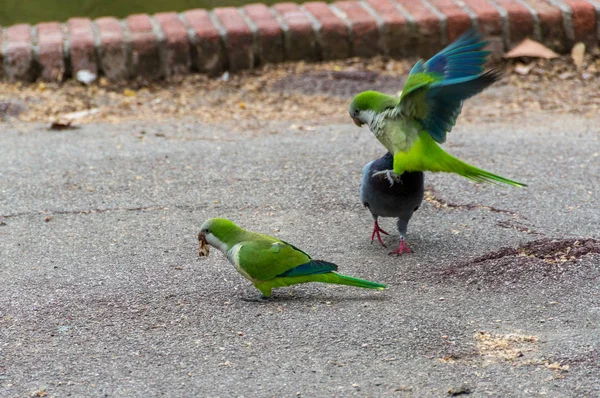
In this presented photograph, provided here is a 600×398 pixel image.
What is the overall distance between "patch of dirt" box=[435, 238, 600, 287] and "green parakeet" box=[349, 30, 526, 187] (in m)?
0.33

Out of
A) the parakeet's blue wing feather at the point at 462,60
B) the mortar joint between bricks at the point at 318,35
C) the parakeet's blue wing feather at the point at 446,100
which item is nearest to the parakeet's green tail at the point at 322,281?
the parakeet's blue wing feather at the point at 446,100

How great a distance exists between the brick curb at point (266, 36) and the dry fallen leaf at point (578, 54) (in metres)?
0.07

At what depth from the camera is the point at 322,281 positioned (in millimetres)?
3117

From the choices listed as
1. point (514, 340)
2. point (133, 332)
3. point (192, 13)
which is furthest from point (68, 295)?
point (192, 13)

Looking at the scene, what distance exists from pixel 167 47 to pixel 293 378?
3.45 m

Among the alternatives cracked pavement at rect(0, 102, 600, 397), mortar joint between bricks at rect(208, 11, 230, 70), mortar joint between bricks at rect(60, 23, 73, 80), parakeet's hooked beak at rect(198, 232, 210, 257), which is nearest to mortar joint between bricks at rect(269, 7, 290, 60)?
mortar joint between bricks at rect(208, 11, 230, 70)

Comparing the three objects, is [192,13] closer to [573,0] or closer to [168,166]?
[168,166]

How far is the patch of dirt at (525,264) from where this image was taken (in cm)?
333

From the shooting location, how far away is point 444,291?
3252 mm

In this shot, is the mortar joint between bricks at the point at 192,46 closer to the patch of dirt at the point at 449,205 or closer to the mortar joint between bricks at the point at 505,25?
the mortar joint between bricks at the point at 505,25

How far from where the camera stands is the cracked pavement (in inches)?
106

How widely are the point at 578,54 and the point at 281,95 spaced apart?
2.05 meters

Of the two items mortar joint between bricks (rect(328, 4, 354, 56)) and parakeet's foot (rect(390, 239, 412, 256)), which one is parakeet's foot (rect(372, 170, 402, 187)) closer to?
parakeet's foot (rect(390, 239, 412, 256))

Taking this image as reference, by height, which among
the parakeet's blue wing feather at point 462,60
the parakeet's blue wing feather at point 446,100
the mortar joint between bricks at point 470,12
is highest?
the parakeet's blue wing feather at point 462,60
